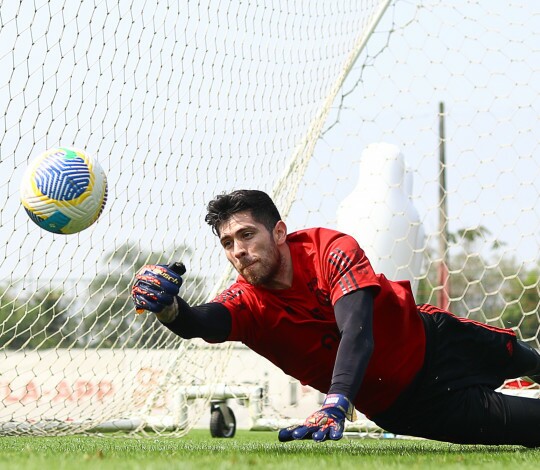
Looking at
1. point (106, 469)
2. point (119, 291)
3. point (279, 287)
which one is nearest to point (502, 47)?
point (119, 291)

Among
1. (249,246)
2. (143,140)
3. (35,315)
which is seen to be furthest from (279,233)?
(35,315)

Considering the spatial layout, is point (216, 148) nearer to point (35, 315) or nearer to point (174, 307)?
point (35, 315)

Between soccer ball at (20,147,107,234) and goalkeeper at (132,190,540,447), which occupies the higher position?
soccer ball at (20,147,107,234)

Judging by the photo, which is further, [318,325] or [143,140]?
[143,140]

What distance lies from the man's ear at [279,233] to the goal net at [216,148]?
5.15 ft

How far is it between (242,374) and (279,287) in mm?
7551

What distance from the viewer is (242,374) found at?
1151cm

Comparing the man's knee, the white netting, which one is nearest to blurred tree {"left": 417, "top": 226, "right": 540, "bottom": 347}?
the white netting

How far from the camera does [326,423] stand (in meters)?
3.27

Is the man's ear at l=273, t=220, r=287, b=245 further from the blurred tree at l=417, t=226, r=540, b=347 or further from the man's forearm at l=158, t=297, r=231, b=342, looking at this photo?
the blurred tree at l=417, t=226, r=540, b=347

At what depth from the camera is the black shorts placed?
13.6 feet

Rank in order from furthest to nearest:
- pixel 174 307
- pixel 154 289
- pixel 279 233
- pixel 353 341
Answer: pixel 279 233, pixel 174 307, pixel 154 289, pixel 353 341

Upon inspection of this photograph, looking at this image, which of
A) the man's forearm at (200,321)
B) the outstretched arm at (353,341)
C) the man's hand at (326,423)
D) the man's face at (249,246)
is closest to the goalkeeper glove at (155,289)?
the man's forearm at (200,321)

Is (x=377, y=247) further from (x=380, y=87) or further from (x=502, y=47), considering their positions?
(x=502, y=47)
